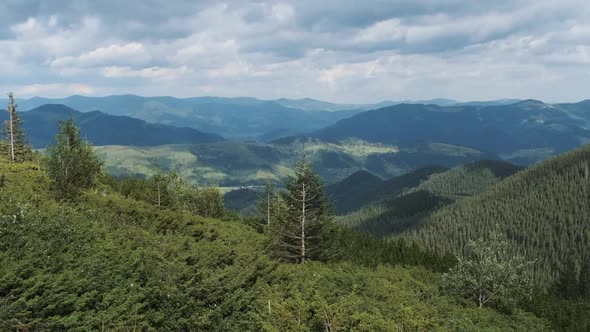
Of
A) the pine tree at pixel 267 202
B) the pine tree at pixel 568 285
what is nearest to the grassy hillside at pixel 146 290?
the pine tree at pixel 267 202

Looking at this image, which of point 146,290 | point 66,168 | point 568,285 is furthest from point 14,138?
point 568,285

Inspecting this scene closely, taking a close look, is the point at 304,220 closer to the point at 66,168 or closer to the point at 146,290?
the point at 146,290

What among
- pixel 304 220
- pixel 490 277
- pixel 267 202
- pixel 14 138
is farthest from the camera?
pixel 14 138

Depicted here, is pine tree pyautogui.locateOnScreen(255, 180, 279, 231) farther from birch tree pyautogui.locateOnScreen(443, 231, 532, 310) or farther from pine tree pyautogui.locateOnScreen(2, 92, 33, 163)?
pine tree pyautogui.locateOnScreen(2, 92, 33, 163)

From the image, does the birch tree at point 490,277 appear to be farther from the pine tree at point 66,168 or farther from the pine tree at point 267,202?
the pine tree at point 66,168

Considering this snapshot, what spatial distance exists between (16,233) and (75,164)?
125 ft

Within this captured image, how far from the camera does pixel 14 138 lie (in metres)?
119

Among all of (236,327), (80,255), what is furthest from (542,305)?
(80,255)

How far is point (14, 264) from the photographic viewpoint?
19047 millimetres

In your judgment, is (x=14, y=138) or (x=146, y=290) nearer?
(x=146, y=290)

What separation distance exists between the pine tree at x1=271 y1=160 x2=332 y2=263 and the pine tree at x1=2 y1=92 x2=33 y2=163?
263ft

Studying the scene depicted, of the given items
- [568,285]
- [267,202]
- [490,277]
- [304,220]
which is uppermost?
[304,220]

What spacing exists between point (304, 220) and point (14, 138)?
106516mm

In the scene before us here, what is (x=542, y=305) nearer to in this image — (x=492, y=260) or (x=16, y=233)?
(x=492, y=260)
